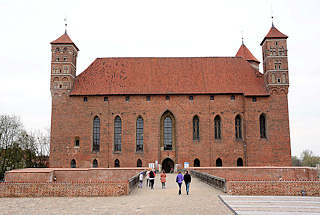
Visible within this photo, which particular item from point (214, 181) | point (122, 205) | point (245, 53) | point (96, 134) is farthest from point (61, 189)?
point (245, 53)

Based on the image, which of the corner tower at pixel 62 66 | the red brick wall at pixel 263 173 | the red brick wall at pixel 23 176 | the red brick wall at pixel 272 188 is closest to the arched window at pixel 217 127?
the red brick wall at pixel 263 173

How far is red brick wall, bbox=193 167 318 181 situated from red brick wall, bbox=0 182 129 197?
1287cm

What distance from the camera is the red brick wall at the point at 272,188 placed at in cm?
1469

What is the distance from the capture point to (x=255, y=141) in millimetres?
33969

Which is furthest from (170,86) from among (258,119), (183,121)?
(258,119)

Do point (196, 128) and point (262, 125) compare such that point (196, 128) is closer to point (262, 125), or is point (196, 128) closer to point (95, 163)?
point (262, 125)

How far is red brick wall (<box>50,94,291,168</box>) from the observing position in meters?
33.8

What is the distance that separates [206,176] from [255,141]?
16.0 metres

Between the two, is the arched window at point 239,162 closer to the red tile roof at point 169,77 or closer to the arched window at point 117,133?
the red tile roof at point 169,77

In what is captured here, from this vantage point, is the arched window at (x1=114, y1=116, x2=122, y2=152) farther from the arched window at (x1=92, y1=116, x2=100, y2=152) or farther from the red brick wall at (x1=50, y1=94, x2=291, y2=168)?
the arched window at (x1=92, y1=116, x2=100, y2=152)

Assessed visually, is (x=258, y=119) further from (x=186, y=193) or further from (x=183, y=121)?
(x=186, y=193)

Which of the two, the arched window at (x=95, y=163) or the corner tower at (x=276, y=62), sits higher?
the corner tower at (x=276, y=62)

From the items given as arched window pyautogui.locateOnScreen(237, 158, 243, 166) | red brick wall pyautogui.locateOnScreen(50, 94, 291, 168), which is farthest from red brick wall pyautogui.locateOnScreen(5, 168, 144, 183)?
arched window pyautogui.locateOnScreen(237, 158, 243, 166)

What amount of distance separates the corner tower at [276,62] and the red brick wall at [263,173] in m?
11.2
